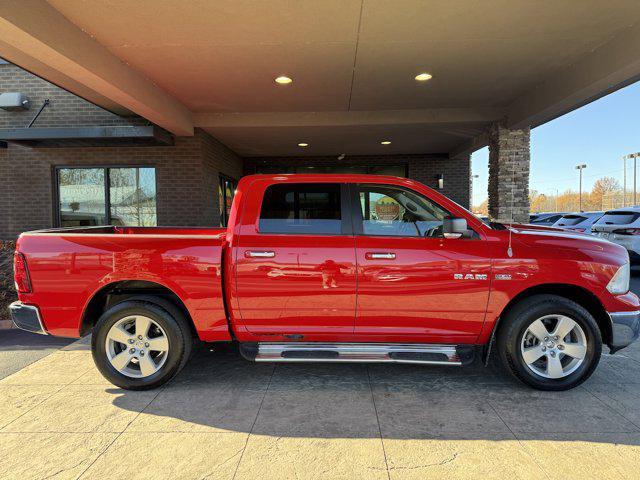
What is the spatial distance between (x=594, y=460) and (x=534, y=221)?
59.5 ft

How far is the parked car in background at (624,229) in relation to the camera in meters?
9.36

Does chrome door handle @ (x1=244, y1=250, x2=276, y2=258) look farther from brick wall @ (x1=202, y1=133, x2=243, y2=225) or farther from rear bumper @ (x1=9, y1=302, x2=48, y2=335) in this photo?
brick wall @ (x1=202, y1=133, x2=243, y2=225)

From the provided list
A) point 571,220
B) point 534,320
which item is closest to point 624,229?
point 571,220

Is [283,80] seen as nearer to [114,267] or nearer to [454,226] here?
[114,267]

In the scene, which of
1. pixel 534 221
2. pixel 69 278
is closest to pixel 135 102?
pixel 69 278

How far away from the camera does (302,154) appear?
1359cm

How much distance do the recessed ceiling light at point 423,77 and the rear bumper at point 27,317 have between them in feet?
21.0

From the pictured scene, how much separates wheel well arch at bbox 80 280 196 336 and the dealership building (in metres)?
3.08

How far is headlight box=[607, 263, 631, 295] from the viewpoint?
11.7 feet

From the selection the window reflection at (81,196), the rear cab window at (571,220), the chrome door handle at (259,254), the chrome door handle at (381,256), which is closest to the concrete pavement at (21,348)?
the chrome door handle at (259,254)

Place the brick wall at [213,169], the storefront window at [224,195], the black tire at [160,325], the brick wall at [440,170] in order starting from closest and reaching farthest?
1. the black tire at [160,325]
2. the brick wall at [213,169]
3. the storefront window at [224,195]
4. the brick wall at [440,170]

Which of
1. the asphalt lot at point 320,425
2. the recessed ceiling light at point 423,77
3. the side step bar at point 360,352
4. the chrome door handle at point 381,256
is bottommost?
the asphalt lot at point 320,425

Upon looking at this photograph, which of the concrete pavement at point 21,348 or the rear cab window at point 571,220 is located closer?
the concrete pavement at point 21,348

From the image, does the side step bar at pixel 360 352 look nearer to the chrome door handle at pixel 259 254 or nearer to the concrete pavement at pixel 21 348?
the chrome door handle at pixel 259 254
